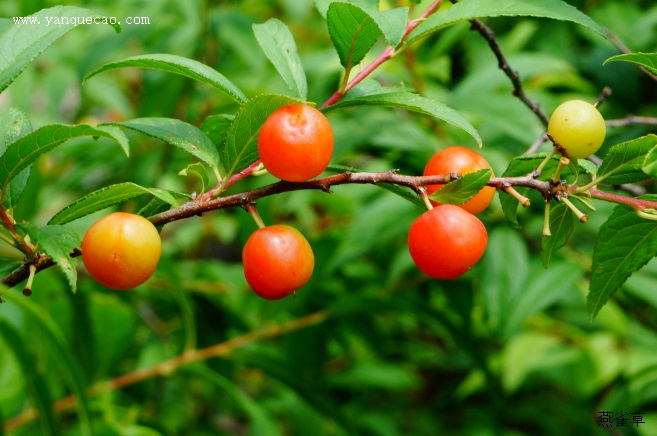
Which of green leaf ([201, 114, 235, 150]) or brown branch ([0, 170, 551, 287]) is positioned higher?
green leaf ([201, 114, 235, 150])

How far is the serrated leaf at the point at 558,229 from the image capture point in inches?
39.9

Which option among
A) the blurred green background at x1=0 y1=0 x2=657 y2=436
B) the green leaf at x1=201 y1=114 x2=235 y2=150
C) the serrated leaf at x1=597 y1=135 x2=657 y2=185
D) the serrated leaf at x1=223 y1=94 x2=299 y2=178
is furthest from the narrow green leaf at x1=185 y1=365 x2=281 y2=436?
the serrated leaf at x1=597 y1=135 x2=657 y2=185

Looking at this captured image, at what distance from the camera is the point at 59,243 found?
85 centimetres

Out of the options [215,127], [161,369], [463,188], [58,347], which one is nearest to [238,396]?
[161,369]

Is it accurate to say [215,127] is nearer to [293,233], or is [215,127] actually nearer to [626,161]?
[293,233]

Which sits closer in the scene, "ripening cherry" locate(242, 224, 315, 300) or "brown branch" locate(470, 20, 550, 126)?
"ripening cherry" locate(242, 224, 315, 300)

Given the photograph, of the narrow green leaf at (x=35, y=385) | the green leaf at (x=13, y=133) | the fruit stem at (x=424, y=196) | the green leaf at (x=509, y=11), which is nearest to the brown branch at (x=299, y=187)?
the fruit stem at (x=424, y=196)

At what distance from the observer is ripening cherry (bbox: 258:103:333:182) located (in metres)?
0.89

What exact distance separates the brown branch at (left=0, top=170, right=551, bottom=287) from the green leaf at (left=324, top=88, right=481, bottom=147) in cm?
8

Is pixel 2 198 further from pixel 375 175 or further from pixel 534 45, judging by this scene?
pixel 534 45

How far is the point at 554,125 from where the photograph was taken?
0.93 metres

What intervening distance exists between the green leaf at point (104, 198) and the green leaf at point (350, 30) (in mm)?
342

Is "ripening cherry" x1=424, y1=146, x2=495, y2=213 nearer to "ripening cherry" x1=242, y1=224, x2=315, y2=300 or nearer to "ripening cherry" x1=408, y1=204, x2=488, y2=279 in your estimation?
"ripening cherry" x1=408, y1=204, x2=488, y2=279

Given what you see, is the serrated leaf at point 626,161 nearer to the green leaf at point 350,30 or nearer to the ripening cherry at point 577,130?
the ripening cherry at point 577,130
